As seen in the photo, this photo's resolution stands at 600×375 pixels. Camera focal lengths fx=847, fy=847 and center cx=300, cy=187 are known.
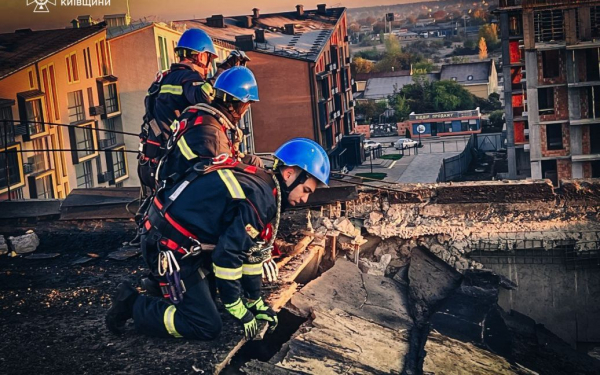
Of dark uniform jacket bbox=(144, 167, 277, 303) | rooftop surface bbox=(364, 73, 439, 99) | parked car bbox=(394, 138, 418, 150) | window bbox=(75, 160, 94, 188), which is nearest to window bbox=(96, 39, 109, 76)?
window bbox=(75, 160, 94, 188)

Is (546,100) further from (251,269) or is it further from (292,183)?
(251,269)

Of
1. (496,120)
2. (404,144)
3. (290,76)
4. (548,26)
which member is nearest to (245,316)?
(548,26)

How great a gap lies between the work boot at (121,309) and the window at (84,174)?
81.1 feet

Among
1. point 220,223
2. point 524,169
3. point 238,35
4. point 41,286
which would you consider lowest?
point 524,169

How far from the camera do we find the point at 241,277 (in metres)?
6.45

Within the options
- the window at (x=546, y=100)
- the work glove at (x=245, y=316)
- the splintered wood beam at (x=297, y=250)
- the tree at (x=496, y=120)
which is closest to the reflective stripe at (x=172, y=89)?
the splintered wood beam at (x=297, y=250)

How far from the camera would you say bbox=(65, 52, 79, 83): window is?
3008 cm

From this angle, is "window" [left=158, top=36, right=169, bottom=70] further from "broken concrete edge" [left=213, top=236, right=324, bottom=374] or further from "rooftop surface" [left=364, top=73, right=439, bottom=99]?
"rooftop surface" [left=364, top=73, right=439, bottom=99]

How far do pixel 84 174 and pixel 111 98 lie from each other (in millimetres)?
3868

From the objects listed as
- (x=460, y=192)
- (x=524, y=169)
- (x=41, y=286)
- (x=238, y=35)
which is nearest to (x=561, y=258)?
→ (x=460, y=192)

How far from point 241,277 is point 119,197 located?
5176mm

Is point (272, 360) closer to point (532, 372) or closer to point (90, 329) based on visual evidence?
point (90, 329)

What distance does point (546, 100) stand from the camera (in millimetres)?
36000

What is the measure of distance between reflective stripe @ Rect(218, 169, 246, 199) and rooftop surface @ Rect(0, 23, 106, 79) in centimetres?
2186
